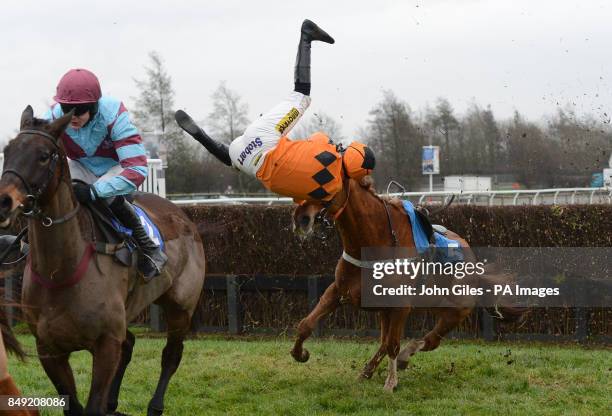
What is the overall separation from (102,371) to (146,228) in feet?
3.56

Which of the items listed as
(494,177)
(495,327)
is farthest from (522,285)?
(494,177)

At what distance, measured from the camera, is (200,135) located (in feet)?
19.5

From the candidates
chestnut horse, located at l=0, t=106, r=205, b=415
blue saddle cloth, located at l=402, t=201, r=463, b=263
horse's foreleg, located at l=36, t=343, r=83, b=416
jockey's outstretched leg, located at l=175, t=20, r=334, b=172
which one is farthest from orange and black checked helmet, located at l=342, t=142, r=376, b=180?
horse's foreleg, located at l=36, t=343, r=83, b=416

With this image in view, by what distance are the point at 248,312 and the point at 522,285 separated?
3251 mm

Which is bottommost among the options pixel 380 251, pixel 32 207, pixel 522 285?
pixel 522 285

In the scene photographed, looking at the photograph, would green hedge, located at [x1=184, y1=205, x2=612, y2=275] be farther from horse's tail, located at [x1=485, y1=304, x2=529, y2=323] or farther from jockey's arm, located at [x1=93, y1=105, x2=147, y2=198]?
jockey's arm, located at [x1=93, y1=105, x2=147, y2=198]

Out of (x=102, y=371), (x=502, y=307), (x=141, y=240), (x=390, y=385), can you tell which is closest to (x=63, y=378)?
(x=102, y=371)

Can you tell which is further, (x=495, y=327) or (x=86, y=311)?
(x=495, y=327)

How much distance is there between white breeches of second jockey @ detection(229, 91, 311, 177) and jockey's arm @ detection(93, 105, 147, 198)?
716mm

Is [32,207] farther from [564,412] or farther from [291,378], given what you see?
[564,412]

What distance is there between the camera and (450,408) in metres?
5.91

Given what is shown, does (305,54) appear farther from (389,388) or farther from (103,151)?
(389,388)

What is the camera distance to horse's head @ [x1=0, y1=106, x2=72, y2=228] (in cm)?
410

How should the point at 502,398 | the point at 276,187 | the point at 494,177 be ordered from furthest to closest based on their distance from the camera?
the point at 494,177
the point at 502,398
the point at 276,187
